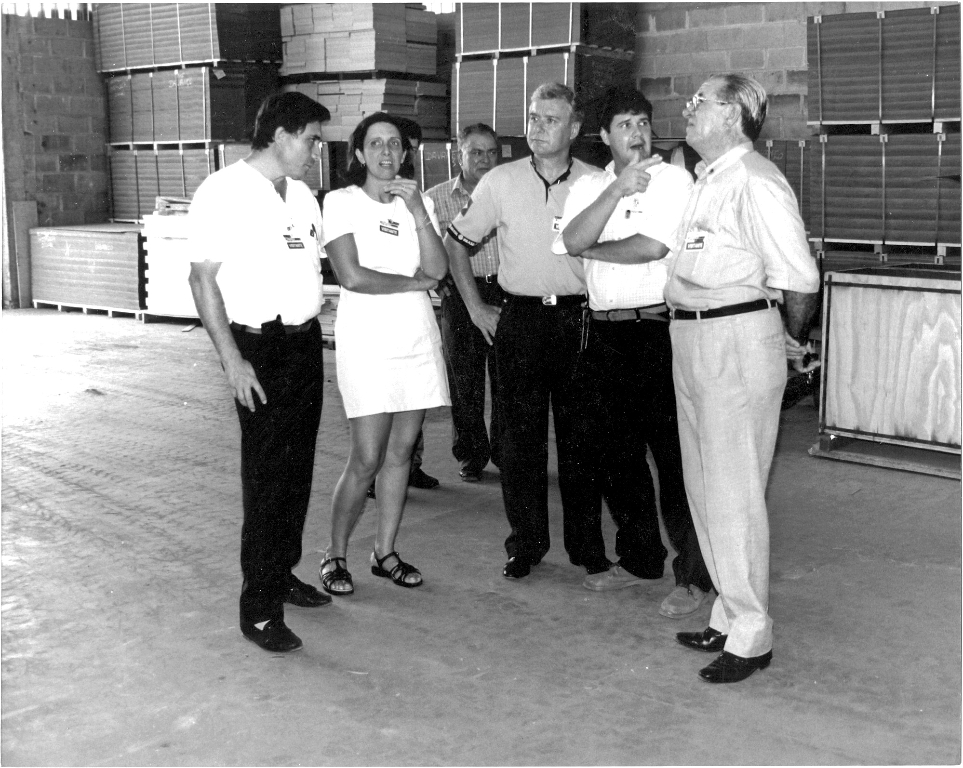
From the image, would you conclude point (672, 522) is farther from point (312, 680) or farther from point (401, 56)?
Result: point (401, 56)

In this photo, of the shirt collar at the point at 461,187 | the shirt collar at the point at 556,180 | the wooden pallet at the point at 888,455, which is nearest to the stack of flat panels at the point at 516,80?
the shirt collar at the point at 461,187

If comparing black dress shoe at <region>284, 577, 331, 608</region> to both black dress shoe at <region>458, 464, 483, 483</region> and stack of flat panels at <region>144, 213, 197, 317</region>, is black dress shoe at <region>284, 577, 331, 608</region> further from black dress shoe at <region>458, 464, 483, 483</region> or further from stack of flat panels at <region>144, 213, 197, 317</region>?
stack of flat panels at <region>144, 213, 197, 317</region>

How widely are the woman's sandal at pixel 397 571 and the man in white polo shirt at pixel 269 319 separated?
59 cm

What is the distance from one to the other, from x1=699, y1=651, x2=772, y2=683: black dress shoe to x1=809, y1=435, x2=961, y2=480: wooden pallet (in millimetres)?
2677

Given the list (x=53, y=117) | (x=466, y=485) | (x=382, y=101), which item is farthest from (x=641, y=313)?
(x=53, y=117)

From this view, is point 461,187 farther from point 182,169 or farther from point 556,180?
point 182,169

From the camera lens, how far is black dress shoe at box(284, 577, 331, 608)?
4086mm

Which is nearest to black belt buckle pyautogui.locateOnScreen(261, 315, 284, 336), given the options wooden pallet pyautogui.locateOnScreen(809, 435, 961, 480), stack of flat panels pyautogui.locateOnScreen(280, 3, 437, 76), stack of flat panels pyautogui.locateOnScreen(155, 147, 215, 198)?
wooden pallet pyautogui.locateOnScreen(809, 435, 961, 480)

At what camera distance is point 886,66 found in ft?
23.9

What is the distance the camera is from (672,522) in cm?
403

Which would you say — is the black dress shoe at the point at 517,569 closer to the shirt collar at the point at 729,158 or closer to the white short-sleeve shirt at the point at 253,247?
the white short-sleeve shirt at the point at 253,247

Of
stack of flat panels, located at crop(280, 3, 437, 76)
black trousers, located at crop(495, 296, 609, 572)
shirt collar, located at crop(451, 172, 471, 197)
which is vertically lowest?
black trousers, located at crop(495, 296, 609, 572)

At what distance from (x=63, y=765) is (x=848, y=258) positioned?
615 centimetres

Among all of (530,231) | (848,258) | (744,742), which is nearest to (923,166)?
(848,258)
